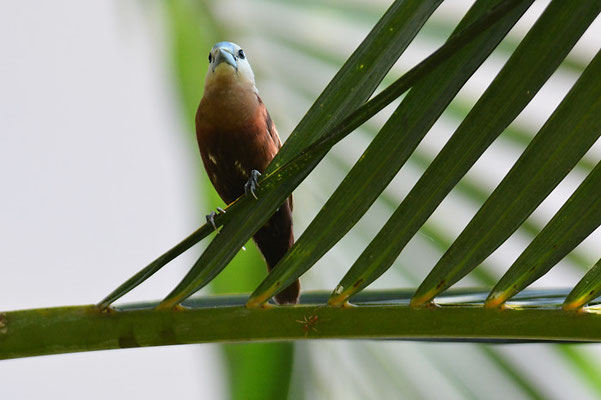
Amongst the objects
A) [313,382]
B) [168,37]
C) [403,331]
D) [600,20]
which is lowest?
[403,331]

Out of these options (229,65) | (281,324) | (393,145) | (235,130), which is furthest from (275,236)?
(393,145)

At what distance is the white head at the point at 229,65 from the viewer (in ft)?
6.71

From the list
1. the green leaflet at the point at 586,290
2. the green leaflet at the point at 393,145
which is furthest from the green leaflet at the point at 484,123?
the green leaflet at the point at 586,290

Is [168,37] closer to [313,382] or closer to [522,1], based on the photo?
[313,382]

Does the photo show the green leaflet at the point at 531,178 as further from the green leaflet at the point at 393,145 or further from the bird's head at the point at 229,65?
the bird's head at the point at 229,65

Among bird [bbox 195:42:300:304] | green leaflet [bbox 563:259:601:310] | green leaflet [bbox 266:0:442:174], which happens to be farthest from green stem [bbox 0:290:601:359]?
bird [bbox 195:42:300:304]

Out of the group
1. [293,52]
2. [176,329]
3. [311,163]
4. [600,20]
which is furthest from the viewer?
[293,52]

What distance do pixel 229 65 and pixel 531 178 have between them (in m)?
1.17

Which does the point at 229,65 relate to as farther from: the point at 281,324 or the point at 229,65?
the point at 281,324

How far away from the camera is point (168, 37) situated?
2.08 metres

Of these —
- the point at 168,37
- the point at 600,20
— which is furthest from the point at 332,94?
the point at 168,37

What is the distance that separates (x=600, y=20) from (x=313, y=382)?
2.53 feet

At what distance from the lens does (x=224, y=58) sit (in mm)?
2035

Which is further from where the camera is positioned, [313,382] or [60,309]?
[313,382]
